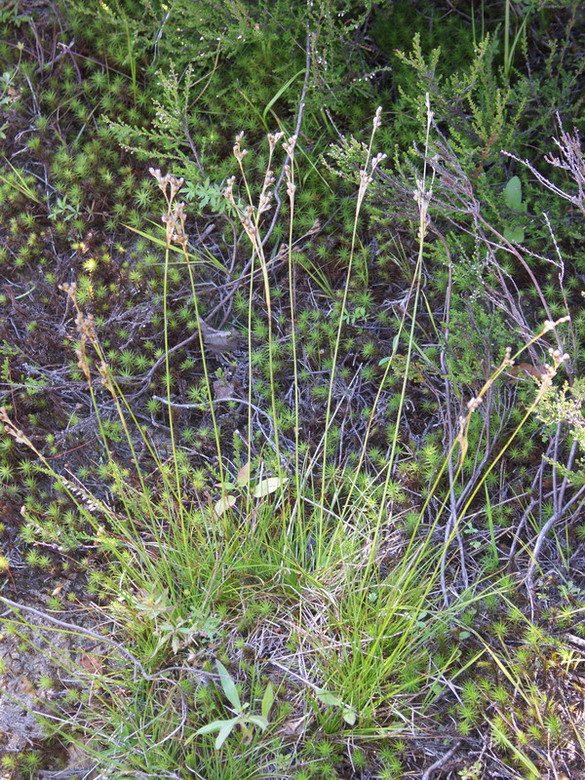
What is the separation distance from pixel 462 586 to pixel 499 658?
0.28 m

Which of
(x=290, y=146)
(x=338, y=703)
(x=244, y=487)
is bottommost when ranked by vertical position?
(x=338, y=703)

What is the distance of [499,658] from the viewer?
2428 mm

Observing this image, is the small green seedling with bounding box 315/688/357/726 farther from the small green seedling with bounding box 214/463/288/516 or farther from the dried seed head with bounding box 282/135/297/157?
the dried seed head with bounding box 282/135/297/157

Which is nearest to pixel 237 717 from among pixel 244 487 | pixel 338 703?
Result: pixel 338 703

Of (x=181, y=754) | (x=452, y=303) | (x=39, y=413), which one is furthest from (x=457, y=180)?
(x=181, y=754)

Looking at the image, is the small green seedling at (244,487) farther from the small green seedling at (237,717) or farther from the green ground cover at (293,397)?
the small green seedling at (237,717)

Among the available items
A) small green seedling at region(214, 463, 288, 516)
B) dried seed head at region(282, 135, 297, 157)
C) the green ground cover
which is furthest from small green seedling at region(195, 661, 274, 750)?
dried seed head at region(282, 135, 297, 157)

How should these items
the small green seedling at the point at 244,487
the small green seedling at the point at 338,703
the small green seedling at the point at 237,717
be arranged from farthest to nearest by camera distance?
the small green seedling at the point at 244,487 → the small green seedling at the point at 338,703 → the small green seedling at the point at 237,717

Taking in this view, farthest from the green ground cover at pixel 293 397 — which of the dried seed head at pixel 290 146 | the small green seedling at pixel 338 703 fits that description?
the dried seed head at pixel 290 146

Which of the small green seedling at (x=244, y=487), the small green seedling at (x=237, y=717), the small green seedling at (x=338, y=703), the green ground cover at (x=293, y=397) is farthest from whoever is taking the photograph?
the small green seedling at (x=244, y=487)

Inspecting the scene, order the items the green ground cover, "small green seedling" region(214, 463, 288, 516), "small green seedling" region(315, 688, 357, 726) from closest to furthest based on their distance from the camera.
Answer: "small green seedling" region(315, 688, 357, 726), the green ground cover, "small green seedling" region(214, 463, 288, 516)

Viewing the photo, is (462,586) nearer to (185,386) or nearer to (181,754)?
(181,754)

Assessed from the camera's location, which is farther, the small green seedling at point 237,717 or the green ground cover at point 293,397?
the green ground cover at point 293,397

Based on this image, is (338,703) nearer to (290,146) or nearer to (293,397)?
(293,397)
